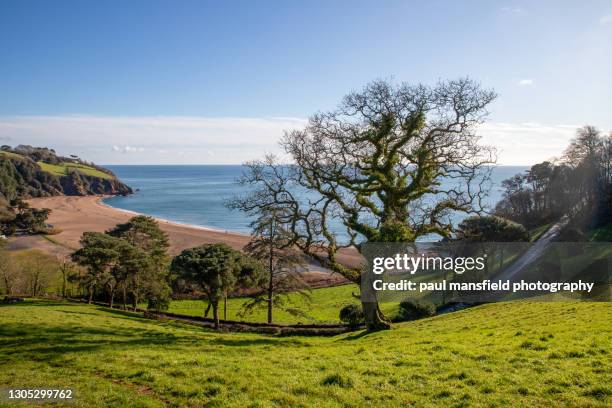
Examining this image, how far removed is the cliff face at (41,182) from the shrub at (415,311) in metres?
131

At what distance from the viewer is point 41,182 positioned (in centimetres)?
15700

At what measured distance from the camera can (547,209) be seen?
7412cm

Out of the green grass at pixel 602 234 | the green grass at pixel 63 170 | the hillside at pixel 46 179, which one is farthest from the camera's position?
the green grass at pixel 63 170

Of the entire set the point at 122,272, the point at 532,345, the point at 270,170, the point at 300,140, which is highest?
the point at 300,140

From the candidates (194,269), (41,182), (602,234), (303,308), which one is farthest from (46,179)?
(602,234)

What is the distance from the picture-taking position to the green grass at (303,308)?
38.8 metres

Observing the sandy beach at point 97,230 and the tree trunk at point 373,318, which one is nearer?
the tree trunk at point 373,318

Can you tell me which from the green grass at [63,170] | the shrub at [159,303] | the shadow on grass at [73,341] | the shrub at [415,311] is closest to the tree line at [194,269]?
the shrub at [159,303]

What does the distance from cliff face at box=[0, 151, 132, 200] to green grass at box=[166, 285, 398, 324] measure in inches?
4362

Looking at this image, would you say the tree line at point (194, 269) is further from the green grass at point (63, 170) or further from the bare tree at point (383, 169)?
the green grass at point (63, 170)

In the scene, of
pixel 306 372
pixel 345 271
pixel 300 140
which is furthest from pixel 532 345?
pixel 300 140

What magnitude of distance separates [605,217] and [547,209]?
17.5 m

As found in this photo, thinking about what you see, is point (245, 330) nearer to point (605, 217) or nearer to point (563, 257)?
point (563, 257)

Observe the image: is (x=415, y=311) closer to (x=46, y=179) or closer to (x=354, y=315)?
(x=354, y=315)
